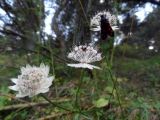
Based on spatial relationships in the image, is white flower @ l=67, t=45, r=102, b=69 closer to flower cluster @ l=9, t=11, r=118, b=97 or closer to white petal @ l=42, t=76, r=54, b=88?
flower cluster @ l=9, t=11, r=118, b=97

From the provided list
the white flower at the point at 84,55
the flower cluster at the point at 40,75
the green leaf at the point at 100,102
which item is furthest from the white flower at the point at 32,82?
the green leaf at the point at 100,102

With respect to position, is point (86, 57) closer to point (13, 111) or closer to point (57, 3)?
point (13, 111)

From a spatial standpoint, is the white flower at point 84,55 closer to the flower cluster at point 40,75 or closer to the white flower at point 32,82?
the flower cluster at point 40,75

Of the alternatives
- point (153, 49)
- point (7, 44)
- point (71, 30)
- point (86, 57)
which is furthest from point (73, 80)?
point (153, 49)

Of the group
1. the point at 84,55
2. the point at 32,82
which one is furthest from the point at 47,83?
the point at 84,55

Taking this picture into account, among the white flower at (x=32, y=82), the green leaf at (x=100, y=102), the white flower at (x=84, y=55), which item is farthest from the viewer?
the green leaf at (x=100, y=102)

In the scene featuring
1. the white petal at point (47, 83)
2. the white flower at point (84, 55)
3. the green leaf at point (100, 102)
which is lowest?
the green leaf at point (100, 102)

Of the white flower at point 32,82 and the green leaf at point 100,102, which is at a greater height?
the white flower at point 32,82

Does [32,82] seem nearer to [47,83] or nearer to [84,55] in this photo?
[47,83]
